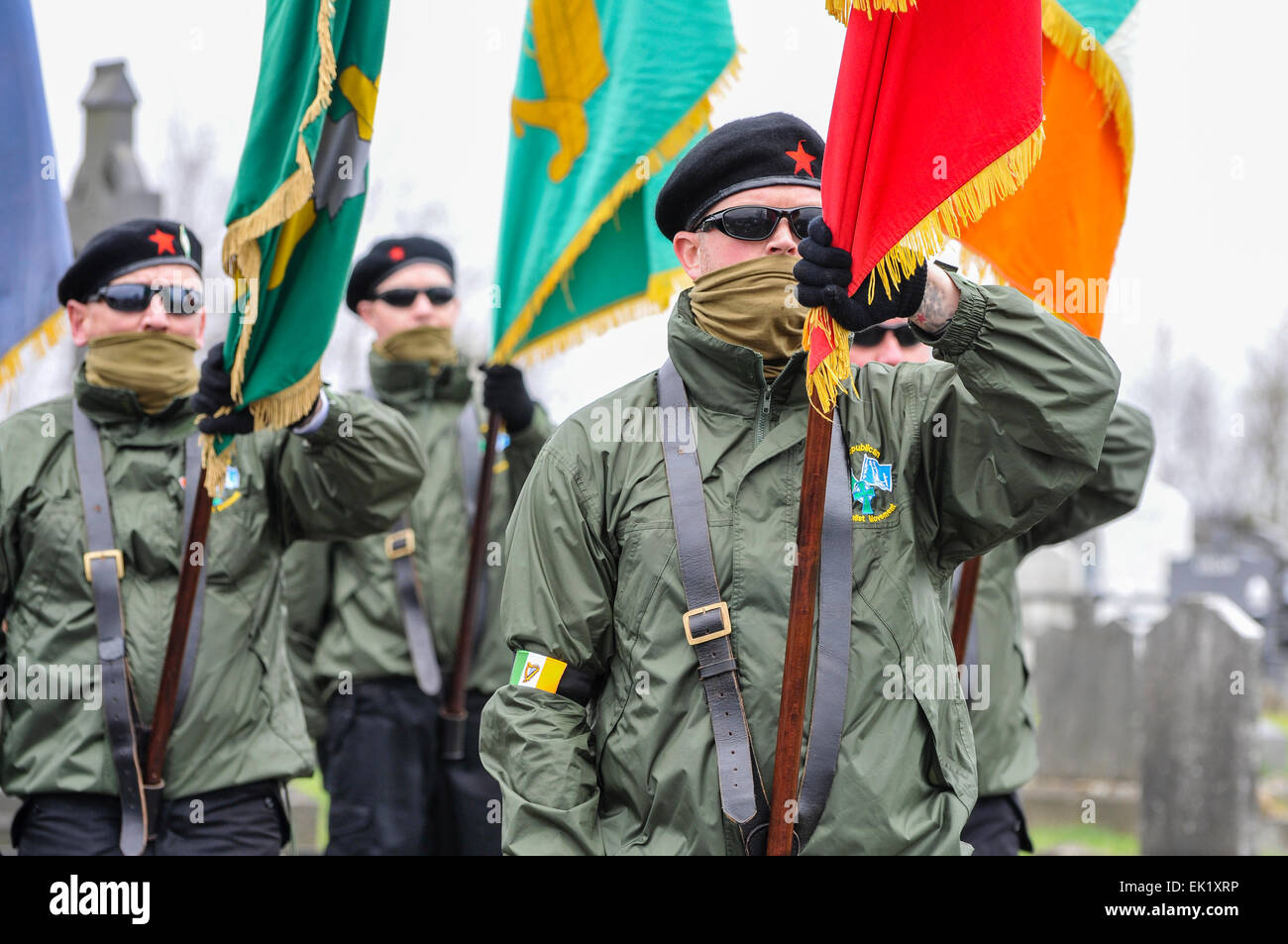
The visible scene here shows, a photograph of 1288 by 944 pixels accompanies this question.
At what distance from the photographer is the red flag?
296 centimetres

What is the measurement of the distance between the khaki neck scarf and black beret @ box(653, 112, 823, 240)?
0.21 metres

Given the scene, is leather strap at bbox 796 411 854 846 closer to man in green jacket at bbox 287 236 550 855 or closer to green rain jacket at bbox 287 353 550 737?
man in green jacket at bbox 287 236 550 855

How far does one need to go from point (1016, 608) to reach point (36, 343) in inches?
147

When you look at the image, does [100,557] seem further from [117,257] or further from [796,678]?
[796,678]

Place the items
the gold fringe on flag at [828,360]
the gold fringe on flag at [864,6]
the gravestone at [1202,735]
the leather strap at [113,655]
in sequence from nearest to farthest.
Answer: the gold fringe on flag at [864,6] < the gold fringe on flag at [828,360] < the leather strap at [113,655] < the gravestone at [1202,735]

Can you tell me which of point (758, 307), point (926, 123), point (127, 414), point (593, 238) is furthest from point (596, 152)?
point (926, 123)

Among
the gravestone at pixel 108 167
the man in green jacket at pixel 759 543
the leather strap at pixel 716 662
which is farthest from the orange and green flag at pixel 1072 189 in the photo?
the gravestone at pixel 108 167

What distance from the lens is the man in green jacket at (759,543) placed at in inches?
118

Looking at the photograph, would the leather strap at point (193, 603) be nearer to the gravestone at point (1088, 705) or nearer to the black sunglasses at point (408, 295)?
the black sunglasses at point (408, 295)

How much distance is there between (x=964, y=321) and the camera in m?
3.02

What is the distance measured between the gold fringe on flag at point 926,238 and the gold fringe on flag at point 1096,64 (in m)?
1.72

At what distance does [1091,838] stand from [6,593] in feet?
24.4

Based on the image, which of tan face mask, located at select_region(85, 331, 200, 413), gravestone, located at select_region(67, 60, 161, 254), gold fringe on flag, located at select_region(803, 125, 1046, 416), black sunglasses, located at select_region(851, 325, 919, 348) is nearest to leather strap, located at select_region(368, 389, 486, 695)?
A: tan face mask, located at select_region(85, 331, 200, 413)

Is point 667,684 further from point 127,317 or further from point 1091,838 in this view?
point 1091,838
